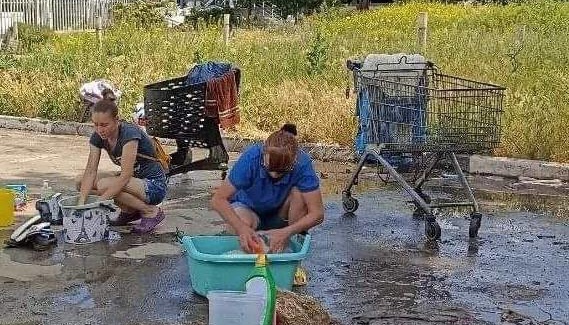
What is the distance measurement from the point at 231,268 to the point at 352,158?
20.0 feet

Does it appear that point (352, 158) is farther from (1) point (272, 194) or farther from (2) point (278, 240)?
(2) point (278, 240)

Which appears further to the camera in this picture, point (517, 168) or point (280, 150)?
point (517, 168)

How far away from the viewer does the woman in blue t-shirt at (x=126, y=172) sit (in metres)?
6.77

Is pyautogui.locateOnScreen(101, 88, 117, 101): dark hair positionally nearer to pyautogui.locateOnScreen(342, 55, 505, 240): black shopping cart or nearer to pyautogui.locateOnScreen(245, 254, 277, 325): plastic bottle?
pyautogui.locateOnScreen(342, 55, 505, 240): black shopping cart

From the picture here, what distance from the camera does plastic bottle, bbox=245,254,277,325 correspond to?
4211 millimetres

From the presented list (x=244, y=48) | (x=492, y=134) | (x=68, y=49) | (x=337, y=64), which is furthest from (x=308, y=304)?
(x=68, y=49)

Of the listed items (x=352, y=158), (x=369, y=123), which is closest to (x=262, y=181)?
(x=369, y=123)

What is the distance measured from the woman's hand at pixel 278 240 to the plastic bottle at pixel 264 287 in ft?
1.77

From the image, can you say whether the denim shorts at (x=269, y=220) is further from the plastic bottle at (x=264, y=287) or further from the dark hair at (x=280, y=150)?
the plastic bottle at (x=264, y=287)

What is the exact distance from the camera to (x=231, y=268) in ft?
16.5

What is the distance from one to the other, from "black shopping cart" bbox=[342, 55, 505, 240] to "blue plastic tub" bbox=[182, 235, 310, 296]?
2131 mm

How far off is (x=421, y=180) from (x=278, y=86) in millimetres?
5688

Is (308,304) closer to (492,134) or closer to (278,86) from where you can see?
(492,134)

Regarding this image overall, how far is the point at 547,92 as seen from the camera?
11672mm
